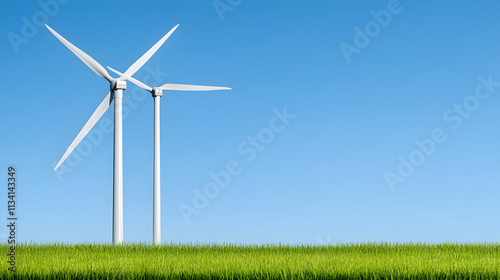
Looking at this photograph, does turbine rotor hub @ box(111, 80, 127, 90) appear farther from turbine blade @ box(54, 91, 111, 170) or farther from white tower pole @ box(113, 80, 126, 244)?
white tower pole @ box(113, 80, 126, 244)

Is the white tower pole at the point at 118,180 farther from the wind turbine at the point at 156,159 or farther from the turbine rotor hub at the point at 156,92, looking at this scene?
the turbine rotor hub at the point at 156,92

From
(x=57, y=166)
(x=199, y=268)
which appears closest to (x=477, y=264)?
(x=199, y=268)

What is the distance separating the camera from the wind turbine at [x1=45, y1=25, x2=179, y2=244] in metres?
22.2

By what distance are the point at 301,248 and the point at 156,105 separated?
352 inches

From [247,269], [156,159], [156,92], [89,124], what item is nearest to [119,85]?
[89,124]

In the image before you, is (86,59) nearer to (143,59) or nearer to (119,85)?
(119,85)

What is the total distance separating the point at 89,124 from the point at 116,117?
7.03 feet

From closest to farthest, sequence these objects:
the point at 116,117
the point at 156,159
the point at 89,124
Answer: the point at 116,117
the point at 156,159
the point at 89,124

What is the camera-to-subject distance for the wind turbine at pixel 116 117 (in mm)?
22234

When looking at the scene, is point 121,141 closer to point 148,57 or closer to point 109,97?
point 109,97

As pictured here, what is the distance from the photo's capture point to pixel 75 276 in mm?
13422

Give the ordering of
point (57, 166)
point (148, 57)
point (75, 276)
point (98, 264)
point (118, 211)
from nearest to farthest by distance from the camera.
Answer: point (75, 276) < point (98, 264) < point (118, 211) < point (57, 166) < point (148, 57)

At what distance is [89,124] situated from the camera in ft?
79.7

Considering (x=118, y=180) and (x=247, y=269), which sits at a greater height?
(x=118, y=180)
